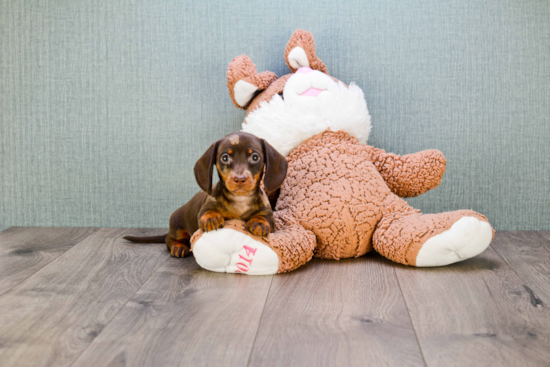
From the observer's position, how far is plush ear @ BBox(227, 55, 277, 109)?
1759mm

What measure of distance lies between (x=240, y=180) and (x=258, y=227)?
0.53 ft

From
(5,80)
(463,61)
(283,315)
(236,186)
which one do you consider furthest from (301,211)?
(5,80)

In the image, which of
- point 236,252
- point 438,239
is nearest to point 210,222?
point 236,252

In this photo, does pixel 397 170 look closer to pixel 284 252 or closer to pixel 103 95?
pixel 284 252

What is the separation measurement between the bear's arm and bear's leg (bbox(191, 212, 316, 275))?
494mm

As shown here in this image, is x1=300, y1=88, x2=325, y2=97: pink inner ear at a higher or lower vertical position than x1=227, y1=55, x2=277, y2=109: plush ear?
lower

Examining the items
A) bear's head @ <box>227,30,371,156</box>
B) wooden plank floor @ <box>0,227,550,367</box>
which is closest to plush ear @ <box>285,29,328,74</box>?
bear's head @ <box>227,30,371,156</box>

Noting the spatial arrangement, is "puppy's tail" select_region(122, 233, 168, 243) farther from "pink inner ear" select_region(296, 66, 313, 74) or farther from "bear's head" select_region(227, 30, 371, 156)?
"pink inner ear" select_region(296, 66, 313, 74)

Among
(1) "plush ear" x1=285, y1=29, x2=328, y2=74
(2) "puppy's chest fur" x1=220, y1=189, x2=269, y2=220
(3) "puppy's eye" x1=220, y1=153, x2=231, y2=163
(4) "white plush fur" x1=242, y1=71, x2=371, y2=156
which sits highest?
(1) "plush ear" x1=285, y1=29, x2=328, y2=74

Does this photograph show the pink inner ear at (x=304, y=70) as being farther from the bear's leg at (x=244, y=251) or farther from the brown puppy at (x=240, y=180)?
the bear's leg at (x=244, y=251)

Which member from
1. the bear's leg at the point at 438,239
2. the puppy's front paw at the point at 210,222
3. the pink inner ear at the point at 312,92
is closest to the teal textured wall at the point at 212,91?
the pink inner ear at the point at 312,92

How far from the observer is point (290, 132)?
1.69 metres

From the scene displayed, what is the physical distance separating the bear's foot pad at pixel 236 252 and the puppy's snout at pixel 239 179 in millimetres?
152

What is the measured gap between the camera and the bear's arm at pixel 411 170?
5.50 ft
